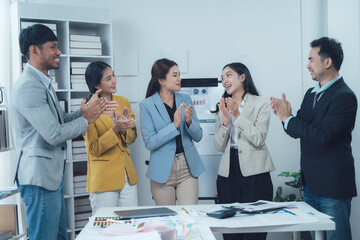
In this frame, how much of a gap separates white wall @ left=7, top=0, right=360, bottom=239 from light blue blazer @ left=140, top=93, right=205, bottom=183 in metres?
1.08

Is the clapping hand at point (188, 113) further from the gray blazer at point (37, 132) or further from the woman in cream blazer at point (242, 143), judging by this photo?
the gray blazer at point (37, 132)

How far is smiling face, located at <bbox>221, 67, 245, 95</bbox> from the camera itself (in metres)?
3.13

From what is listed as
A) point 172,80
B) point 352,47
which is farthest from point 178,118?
point 352,47

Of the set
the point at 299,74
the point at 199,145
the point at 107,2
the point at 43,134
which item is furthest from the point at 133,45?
the point at 43,134

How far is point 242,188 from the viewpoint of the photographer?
9.62 ft

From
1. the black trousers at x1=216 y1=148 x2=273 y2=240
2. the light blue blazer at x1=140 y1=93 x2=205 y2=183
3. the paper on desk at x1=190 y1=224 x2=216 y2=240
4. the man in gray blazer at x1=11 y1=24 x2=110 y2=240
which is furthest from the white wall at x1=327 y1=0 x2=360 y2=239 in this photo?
the man in gray blazer at x1=11 y1=24 x2=110 y2=240

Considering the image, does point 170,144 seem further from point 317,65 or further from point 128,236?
point 128,236

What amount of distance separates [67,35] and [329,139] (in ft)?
8.04

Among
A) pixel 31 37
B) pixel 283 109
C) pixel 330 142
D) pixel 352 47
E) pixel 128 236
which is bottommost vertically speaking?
pixel 128 236

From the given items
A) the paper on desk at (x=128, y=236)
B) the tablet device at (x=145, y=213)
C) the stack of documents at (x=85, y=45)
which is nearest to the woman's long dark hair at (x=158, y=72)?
the stack of documents at (x=85, y=45)

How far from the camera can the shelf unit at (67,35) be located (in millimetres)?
3366

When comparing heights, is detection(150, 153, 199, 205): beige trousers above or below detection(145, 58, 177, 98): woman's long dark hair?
below

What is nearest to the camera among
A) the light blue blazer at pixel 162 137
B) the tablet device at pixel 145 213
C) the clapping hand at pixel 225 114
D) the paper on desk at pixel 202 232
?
the paper on desk at pixel 202 232

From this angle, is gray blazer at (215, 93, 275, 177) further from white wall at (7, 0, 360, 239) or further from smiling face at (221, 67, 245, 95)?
white wall at (7, 0, 360, 239)
